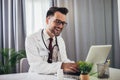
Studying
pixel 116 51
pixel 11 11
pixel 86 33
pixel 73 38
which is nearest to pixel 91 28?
pixel 86 33

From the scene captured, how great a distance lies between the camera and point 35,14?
176 inches

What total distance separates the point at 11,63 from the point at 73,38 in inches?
59.7

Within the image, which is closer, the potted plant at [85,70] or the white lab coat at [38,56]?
the potted plant at [85,70]

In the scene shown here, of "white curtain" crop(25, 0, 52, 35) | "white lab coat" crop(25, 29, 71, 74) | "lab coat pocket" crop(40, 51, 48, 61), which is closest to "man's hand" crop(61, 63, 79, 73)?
"white lab coat" crop(25, 29, 71, 74)

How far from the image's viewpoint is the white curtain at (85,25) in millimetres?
4633

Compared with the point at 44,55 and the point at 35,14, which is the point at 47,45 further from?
the point at 35,14

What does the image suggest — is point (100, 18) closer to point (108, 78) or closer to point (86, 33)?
point (86, 33)

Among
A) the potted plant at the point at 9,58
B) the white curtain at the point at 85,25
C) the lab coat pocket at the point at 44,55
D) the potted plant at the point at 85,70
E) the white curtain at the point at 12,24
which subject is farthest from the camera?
the white curtain at the point at 85,25

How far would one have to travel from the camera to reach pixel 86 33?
187 inches

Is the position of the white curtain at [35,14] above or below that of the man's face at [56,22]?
above

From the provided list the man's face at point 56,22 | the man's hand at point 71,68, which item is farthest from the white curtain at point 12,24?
the man's hand at point 71,68

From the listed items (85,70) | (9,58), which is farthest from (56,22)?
(9,58)

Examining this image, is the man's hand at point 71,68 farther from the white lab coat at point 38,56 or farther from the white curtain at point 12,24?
the white curtain at point 12,24

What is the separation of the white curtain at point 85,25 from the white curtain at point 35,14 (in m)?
0.32
